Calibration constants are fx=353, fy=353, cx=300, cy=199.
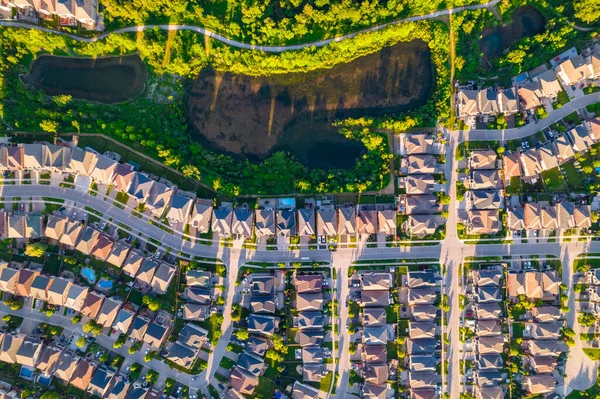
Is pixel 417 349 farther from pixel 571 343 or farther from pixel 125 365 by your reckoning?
pixel 125 365

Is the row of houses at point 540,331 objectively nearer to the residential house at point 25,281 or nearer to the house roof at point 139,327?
the house roof at point 139,327

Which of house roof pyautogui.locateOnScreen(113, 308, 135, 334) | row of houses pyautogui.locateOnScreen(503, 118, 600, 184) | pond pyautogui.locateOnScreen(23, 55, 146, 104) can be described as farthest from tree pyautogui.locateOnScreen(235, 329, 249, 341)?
row of houses pyautogui.locateOnScreen(503, 118, 600, 184)

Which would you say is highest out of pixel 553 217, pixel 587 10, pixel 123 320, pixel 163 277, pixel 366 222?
pixel 587 10

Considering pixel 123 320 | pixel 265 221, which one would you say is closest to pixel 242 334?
pixel 265 221

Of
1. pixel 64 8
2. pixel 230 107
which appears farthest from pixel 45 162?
pixel 230 107

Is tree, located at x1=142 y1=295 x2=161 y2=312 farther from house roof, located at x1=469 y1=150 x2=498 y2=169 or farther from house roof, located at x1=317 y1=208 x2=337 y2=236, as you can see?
house roof, located at x1=469 y1=150 x2=498 y2=169

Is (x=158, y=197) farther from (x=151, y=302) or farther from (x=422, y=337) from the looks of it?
(x=422, y=337)
